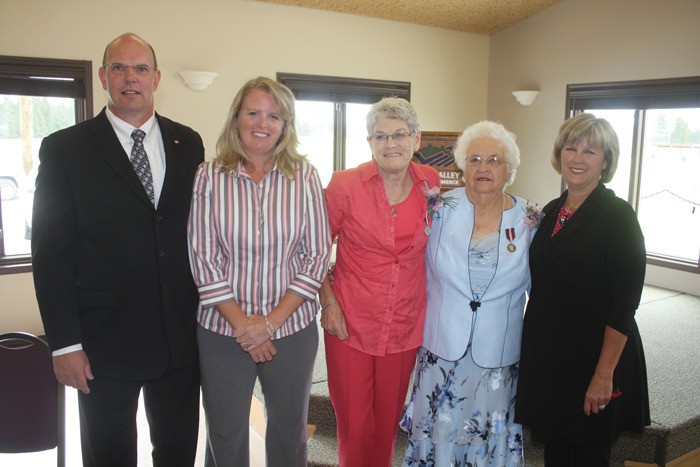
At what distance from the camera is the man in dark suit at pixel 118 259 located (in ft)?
5.30

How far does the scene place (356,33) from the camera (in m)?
5.82

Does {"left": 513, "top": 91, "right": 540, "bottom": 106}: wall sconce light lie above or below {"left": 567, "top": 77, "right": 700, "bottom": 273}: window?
above

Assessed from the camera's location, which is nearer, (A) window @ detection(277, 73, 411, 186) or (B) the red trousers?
(B) the red trousers

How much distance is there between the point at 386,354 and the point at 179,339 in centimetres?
73

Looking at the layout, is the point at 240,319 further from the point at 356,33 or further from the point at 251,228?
the point at 356,33

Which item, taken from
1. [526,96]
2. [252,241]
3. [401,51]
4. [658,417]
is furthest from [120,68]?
[526,96]

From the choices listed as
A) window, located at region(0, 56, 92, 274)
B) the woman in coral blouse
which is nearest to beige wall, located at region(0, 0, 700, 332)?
window, located at region(0, 56, 92, 274)

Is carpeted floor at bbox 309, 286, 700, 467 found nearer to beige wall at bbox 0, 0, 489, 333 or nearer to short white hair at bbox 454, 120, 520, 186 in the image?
short white hair at bbox 454, 120, 520, 186

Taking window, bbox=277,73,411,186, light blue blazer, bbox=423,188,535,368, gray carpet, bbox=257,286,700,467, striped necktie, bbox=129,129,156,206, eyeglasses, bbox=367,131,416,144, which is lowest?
gray carpet, bbox=257,286,700,467

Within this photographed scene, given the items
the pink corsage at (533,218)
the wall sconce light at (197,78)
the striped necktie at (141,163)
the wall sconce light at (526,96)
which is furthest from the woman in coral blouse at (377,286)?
the wall sconce light at (526,96)

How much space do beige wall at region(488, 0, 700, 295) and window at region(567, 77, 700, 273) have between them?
121mm

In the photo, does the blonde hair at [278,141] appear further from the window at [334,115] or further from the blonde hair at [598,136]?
the window at [334,115]

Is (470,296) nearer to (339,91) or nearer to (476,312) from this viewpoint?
(476,312)

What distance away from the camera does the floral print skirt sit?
6.36ft
